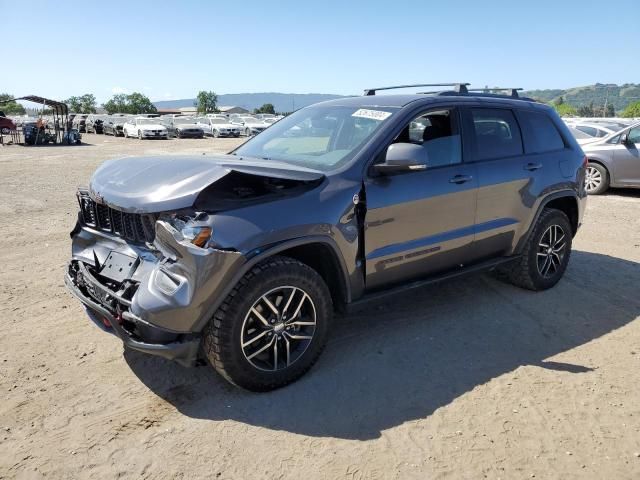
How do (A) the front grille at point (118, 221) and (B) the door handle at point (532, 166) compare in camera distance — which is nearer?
(A) the front grille at point (118, 221)

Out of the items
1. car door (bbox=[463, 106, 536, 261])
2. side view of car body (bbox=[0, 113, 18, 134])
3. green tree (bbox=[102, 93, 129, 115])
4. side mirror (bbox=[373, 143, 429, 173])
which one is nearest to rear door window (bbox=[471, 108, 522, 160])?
car door (bbox=[463, 106, 536, 261])

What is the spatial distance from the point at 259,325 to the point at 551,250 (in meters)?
3.29

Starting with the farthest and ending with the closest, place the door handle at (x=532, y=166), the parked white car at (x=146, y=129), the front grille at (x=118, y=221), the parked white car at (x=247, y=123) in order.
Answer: the parked white car at (x=247, y=123) < the parked white car at (x=146, y=129) < the door handle at (x=532, y=166) < the front grille at (x=118, y=221)

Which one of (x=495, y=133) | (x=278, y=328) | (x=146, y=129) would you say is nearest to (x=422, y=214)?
(x=495, y=133)

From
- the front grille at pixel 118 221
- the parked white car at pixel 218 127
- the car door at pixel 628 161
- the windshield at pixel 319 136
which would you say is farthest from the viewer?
the parked white car at pixel 218 127

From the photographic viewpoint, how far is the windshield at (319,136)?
12.4ft

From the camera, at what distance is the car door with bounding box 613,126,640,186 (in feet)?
34.1

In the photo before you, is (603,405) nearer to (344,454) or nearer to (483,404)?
(483,404)

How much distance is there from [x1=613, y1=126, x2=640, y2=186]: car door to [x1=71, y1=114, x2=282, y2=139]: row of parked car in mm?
23912

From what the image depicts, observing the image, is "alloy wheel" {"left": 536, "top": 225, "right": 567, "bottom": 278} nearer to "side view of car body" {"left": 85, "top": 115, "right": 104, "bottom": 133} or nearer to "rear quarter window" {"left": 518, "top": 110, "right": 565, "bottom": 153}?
"rear quarter window" {"left": 518, "top": 110, "right": 565, "bottom": 153}

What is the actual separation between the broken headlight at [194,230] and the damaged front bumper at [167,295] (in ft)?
0.13

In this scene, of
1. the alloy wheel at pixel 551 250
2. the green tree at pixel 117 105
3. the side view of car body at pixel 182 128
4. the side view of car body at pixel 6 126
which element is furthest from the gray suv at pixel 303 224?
the green tree at pixel 117 105

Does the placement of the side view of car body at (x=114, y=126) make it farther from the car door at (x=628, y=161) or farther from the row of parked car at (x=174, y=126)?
the car door at (x=628, y=161)

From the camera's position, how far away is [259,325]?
321 centimetres
